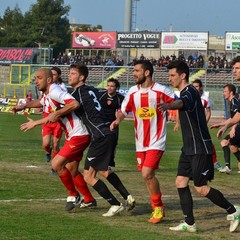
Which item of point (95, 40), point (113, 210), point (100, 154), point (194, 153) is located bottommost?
point (113, 210)

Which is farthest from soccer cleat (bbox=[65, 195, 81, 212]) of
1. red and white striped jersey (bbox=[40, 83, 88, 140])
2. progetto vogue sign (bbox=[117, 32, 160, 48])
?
progetto vogue sign (bbox=[117, 32, 160, 48])

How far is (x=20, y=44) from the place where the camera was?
10169 cm

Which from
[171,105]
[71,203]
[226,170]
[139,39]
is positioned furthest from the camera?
[139,39]

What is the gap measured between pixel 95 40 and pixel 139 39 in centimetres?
655

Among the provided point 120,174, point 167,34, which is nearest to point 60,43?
point 167,34

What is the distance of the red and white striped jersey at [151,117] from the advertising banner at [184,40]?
5739 centimetres

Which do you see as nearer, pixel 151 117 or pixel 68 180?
pixel 151 117

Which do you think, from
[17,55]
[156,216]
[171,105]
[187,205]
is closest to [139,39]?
[17,55]

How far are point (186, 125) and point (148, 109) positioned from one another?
1.00 meters

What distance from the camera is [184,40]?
68250 millimetres

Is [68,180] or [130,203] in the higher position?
[68,180]

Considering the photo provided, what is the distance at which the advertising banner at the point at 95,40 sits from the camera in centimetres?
7269

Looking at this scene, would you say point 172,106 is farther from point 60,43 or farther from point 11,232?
point 60,43

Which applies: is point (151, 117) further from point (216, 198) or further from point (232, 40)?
point (232, 40)
